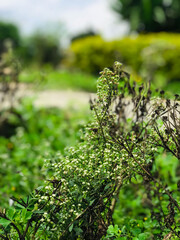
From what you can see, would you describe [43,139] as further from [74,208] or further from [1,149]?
[74,208]

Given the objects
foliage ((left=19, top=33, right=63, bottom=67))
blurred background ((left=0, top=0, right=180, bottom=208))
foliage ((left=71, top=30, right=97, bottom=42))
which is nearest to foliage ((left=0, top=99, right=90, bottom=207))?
blurred background ((left=0, top=0, right=180, bottom=208))

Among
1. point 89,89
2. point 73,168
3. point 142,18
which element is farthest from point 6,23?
point 73,168

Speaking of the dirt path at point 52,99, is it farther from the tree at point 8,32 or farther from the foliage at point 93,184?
the tree at point 8,32

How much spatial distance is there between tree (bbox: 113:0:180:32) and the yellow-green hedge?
709cm

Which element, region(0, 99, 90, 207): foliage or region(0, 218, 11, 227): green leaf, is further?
region(0, 99, 90, 207): foliage

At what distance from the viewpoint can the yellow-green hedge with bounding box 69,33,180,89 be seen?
11.6 metres

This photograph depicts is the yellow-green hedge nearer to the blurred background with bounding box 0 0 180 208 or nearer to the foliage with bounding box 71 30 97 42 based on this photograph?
the blurred background with bounding box 0 0 180 208

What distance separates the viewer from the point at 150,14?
20328mm

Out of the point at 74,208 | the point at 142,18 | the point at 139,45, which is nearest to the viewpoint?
the point at 74,208

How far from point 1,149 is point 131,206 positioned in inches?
77.8

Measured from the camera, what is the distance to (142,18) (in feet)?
68.9

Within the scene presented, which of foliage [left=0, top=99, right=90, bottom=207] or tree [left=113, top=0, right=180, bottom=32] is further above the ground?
tree [left=113, top=0, right=180, bottom=32]

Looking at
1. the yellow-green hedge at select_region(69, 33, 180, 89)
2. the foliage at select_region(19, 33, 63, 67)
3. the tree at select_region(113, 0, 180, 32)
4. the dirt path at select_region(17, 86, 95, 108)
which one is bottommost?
the dirt path at select_region(17, 86, 95, 108)

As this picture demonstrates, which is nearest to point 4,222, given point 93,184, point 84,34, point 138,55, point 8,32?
point 93,184
